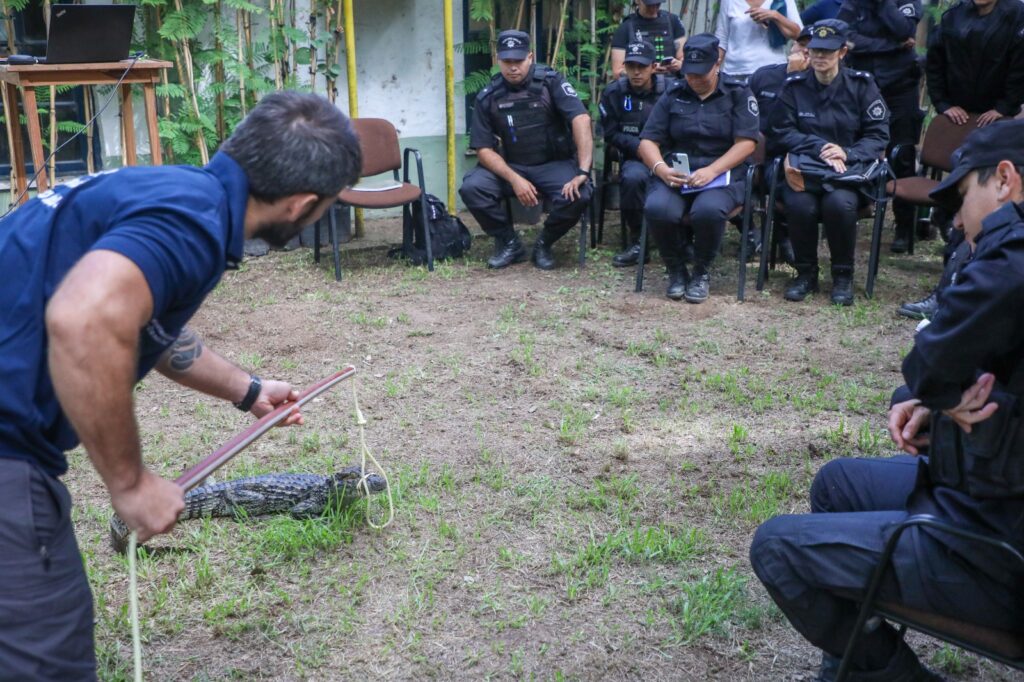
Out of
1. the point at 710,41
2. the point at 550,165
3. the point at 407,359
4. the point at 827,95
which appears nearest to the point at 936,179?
the point at 827,95

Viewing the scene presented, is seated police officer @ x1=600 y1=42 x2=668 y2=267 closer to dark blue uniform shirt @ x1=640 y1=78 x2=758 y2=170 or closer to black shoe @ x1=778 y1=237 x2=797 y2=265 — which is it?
dark blue uniform shirt @ x1=640 y1=78 x2=758 y2=170

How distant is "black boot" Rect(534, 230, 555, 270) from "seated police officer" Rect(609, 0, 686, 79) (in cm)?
149

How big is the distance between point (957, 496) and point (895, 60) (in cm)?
596

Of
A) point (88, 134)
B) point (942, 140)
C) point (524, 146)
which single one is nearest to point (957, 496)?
point (942, 140)

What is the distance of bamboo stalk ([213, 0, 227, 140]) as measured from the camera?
306 inches

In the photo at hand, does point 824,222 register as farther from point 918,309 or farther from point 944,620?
point 944,620

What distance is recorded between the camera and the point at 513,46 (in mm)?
7355

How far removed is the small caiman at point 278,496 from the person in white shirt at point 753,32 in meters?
5.33

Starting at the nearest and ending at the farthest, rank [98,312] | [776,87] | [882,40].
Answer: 1. [98,312]
2. [776,87]
3. [882,40]

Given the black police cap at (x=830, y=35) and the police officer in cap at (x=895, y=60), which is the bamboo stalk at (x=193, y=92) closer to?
the black police cap at (x=830, y=35)

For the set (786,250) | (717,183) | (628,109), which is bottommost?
(786,250)

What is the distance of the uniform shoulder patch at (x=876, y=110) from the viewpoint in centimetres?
654

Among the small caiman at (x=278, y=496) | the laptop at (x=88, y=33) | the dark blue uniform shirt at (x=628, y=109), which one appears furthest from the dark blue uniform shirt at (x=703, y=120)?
the small caiman at (x=278, y=496)

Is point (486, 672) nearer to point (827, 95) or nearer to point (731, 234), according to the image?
point (827, 95)
